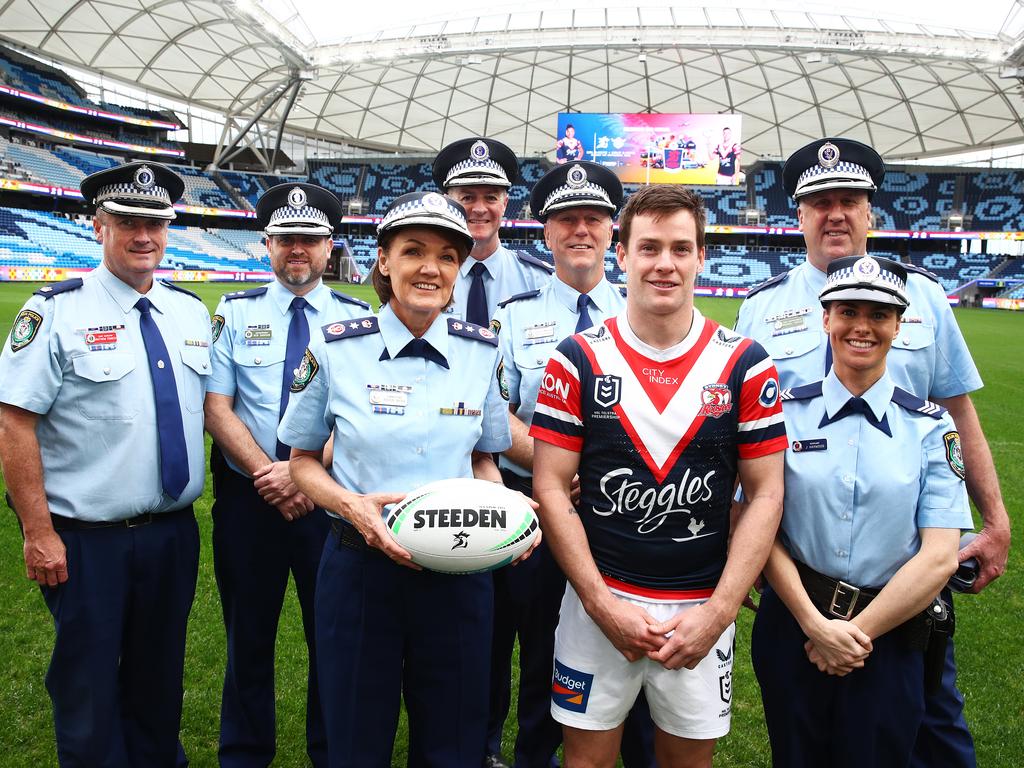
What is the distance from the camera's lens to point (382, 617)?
2418mm

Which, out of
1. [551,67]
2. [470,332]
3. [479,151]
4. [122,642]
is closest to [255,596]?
[122,642]

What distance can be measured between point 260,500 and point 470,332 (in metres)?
1.47

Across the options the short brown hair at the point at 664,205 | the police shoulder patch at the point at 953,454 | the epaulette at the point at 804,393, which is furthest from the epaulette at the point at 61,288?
the police shoulder patch at the point at 953,454

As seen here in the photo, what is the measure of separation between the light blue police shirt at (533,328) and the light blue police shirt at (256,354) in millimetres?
867

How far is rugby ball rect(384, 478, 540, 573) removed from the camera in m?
2.23

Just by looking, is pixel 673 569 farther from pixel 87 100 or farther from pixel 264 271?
pixel 87 100

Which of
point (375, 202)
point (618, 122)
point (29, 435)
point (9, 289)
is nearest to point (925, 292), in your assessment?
point (29, 435)

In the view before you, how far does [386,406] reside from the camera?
244 centimetres

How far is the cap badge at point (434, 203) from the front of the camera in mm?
2406

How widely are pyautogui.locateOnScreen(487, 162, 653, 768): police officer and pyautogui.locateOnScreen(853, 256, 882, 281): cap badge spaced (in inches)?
48.2

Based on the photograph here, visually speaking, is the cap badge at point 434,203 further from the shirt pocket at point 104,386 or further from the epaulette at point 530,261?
the epaulette at point 530,261

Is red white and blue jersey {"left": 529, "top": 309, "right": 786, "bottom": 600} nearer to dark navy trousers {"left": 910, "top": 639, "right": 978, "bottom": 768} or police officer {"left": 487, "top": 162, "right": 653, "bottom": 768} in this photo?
police officer {"left": 487, "top": 162, "right": 653, "bottom": 768}

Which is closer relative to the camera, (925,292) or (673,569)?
(673,569)

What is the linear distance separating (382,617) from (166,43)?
146ft
